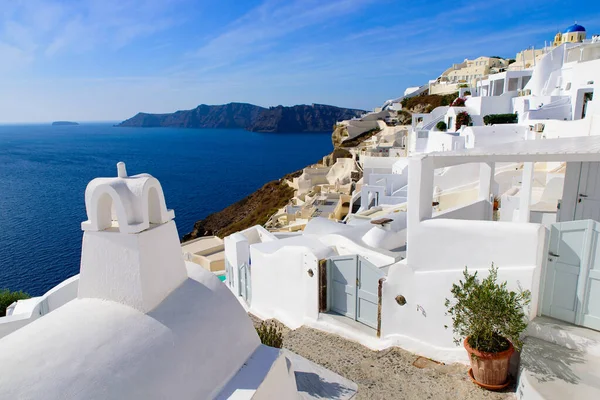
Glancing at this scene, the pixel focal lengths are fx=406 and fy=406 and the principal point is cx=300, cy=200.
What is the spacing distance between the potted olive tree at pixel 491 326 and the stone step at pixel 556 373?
0.31 m

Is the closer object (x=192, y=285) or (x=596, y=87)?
(x=192, y=285)

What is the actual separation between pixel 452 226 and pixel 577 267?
1936mm

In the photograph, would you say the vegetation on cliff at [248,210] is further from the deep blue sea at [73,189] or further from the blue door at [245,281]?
the blue door at [245,281]

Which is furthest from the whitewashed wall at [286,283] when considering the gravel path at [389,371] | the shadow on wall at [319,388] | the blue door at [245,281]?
the shadow on wall at [319,388]

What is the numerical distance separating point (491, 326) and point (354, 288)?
11.2 feet

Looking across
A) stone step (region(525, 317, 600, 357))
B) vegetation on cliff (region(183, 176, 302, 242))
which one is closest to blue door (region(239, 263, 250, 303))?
stone step (region(525, 317, 600, 357))

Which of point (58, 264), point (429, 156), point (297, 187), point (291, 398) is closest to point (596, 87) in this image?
point (429, 156)

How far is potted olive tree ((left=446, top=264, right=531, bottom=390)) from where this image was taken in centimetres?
594

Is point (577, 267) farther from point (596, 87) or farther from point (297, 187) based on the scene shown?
point (297, 187)

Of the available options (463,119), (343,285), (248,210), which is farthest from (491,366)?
(248,210)

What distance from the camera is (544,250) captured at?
21.0 feet

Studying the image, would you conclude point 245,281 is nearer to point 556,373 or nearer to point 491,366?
point 491,366

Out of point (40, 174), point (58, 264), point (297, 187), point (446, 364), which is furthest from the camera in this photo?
point (40, 174)

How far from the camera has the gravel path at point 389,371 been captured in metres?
6.38
